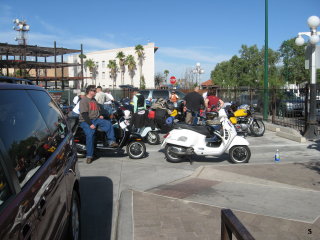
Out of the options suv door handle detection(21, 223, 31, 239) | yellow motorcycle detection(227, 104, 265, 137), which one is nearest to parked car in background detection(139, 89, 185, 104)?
yellow motorcycle detection(227, 104, 265, 137)

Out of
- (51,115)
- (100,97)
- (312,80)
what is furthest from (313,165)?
(100,97)

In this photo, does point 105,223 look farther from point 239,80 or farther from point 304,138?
point 239,80

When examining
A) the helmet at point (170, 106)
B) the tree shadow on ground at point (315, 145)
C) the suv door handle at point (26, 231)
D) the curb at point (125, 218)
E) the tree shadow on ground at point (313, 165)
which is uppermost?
the helmet at point (170, 106)

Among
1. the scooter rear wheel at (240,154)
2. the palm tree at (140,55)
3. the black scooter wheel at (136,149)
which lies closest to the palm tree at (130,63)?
the palm tree at (140,55)

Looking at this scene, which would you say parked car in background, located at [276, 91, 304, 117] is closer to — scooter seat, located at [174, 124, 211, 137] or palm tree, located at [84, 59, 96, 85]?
scooter seat, located at [174, 124, 211, 137]

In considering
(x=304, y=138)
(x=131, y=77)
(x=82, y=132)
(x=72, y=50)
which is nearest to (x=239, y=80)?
(x=131, y=77)

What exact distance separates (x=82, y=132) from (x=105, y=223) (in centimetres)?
422

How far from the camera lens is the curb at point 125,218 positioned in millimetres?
3878

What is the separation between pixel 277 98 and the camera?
13172mm

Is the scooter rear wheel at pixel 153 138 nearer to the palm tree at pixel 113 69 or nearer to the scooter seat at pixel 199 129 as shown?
the scooter seat at pixel 199 129

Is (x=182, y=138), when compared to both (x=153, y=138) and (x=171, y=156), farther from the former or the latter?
(x=153, y=138)

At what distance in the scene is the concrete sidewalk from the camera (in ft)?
12.9

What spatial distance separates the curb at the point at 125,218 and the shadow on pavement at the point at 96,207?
0.17 metres

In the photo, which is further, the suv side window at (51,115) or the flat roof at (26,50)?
the flat roof at (26,50)
